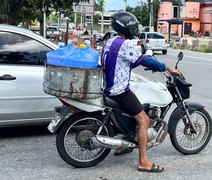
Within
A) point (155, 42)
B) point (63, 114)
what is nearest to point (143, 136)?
point (63, 114)

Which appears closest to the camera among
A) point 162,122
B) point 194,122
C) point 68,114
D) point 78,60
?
point 78,60

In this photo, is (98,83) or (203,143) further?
(203,143)

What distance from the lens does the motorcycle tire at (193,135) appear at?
553 cm

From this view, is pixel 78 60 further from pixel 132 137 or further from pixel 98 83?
pixel 132 137

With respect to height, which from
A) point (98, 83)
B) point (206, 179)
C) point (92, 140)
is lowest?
point (206, 179)

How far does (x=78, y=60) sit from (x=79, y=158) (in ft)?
4.00

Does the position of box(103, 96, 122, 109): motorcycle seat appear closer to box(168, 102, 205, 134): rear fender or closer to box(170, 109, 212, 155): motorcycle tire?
box(168, 102, 205, 134): rear fender

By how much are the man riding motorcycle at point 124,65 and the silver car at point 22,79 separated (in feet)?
4.71

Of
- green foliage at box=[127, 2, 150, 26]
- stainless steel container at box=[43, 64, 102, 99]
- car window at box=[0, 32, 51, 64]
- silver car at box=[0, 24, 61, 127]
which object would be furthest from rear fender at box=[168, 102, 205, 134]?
green foliage at box=[127, 2, 150, 26]

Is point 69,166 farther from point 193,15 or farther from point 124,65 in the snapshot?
point 193,15

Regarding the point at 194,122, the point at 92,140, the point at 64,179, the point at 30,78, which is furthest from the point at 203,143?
the point at 30,78

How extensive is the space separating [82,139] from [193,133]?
1.51m

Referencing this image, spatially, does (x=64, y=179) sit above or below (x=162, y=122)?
below

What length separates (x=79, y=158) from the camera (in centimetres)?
505
